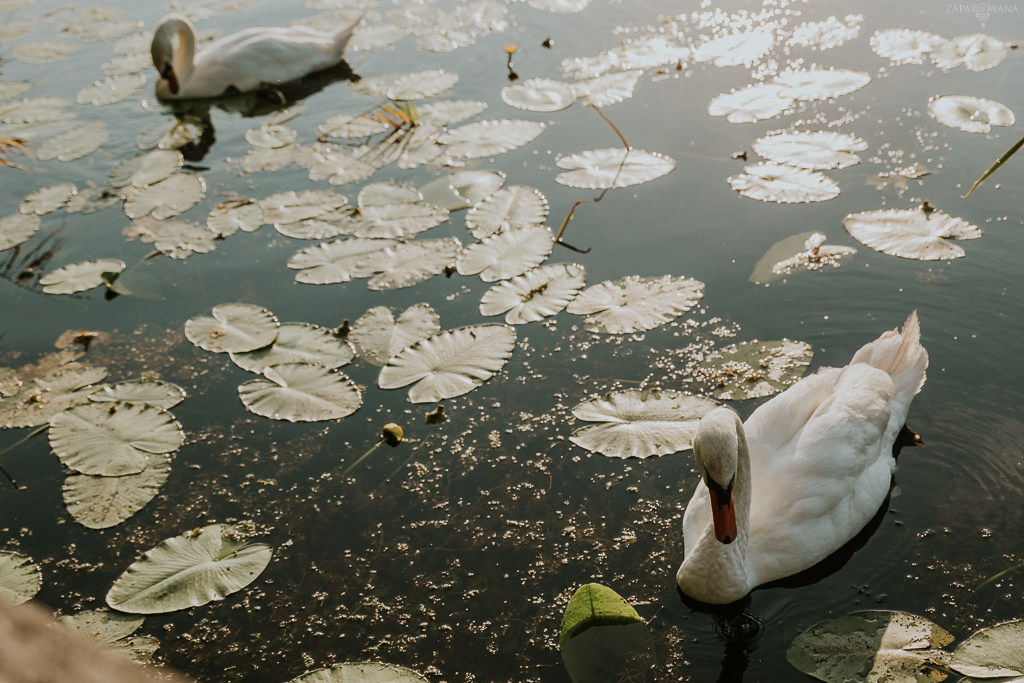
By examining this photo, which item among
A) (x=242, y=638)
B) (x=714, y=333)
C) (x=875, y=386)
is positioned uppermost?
(x=875, y=386)

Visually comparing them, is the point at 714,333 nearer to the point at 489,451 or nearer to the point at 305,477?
the point at 489,451

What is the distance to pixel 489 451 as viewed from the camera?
448 centimetres

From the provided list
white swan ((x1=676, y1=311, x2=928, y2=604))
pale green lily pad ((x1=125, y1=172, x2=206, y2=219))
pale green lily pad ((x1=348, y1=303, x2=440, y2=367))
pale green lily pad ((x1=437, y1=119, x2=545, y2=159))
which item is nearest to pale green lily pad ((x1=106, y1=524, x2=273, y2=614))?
pale green lily pad ((x1=348, y1=303, x2=440, y2=367))

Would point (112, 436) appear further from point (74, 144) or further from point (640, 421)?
point (74, 144)

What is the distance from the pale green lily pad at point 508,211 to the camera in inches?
239

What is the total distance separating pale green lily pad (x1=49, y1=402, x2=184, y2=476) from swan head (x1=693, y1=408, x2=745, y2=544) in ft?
9.47

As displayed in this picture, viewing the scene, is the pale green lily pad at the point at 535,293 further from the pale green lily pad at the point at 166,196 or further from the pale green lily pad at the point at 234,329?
the pale green lily pad at the point at 166,196

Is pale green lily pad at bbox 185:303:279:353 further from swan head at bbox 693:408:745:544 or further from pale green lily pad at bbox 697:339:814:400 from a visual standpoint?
swan head at bbox 693:408:745:544

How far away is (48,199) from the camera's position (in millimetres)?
7105

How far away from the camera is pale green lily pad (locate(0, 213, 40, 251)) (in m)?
6.62

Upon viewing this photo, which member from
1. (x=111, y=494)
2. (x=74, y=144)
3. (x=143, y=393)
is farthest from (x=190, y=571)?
(x=74, y=144)

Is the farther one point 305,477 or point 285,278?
Result: point 285,278

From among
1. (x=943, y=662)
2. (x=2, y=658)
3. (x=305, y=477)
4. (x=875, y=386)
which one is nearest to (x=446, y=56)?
(x=305, y=477)

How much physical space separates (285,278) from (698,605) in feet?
12.2
